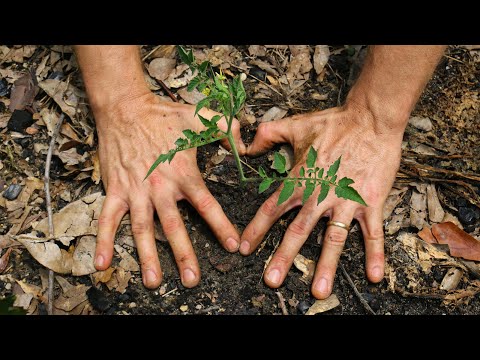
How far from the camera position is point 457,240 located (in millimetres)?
2715

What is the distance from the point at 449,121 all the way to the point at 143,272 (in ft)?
6.11

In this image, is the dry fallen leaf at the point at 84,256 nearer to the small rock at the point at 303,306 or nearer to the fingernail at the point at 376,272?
the small rock at the point at 303,306

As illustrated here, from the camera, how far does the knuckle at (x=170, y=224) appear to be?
2.65m

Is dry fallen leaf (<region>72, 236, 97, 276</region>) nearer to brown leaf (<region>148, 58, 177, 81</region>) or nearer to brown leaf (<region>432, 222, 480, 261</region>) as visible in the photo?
brown leaf (<region>148, 58, 177, 81</region>)

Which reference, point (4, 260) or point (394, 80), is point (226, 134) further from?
point (4, 260)

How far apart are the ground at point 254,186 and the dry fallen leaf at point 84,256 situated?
36 millimetres

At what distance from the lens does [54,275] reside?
2621 millimetres

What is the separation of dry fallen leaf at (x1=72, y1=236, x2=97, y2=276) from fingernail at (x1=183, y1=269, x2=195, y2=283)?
0.45m

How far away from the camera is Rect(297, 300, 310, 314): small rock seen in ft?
8.35

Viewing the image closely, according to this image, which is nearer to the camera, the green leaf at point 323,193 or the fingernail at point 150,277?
the green leaf at point 323,193

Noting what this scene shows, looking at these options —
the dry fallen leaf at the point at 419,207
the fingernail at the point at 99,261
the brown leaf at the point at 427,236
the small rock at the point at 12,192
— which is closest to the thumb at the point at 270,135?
the dry fallen leaf at the point at 419,207
